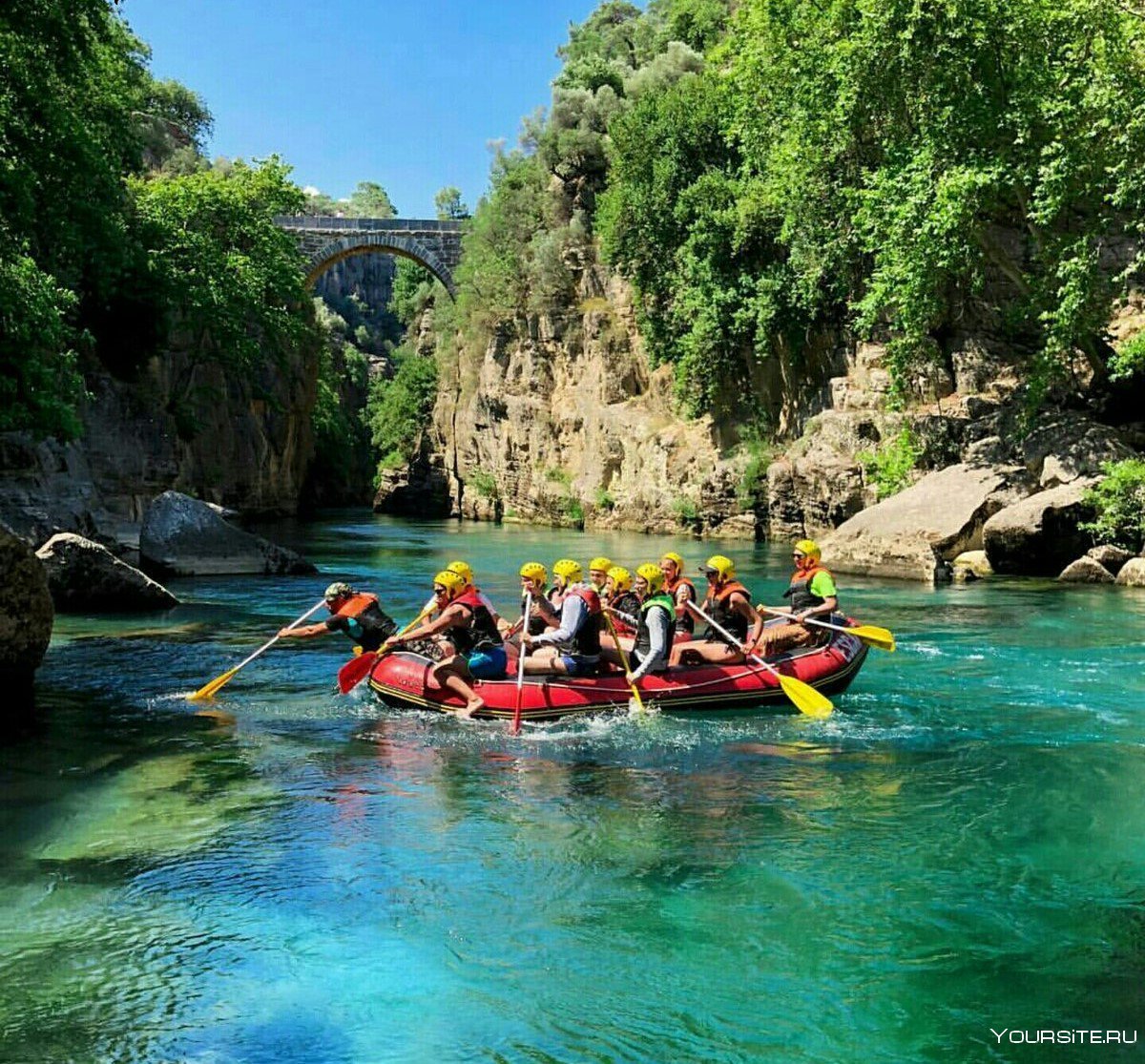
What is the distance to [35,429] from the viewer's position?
16.3 m

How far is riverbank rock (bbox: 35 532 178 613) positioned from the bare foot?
27.3ft

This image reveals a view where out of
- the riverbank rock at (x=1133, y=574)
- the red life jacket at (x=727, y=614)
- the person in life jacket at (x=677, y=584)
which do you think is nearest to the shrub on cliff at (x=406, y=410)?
the riverbank rock at (x=1133, y=574)

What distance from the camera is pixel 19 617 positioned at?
10.1 metres

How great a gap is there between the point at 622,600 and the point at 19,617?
5678mm

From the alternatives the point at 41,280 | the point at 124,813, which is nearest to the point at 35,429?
the point at 41,280

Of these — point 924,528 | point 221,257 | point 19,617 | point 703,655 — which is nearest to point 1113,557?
point 924,528

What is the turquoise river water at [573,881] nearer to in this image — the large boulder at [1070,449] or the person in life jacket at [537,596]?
the person in life jacket at [537,596]

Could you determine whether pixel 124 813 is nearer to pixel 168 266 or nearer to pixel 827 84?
pixel 827 84

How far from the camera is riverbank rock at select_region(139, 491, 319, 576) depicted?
2145cm

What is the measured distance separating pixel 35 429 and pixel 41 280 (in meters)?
2.08

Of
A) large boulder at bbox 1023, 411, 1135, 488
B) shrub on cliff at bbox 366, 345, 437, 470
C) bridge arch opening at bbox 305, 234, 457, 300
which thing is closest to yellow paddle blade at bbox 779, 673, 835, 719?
large boulder at bbox 1023, 411, 1135, 488

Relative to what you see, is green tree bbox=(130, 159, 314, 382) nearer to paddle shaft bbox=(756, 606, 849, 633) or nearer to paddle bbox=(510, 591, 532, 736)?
paddle bbox=(510, 591, 532, 736)

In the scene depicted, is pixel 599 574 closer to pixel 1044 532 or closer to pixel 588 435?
pixel 1044 532

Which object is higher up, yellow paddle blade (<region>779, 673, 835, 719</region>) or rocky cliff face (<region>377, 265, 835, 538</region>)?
rocky cliff face (<region>377, 265, 835, 538</region>)
